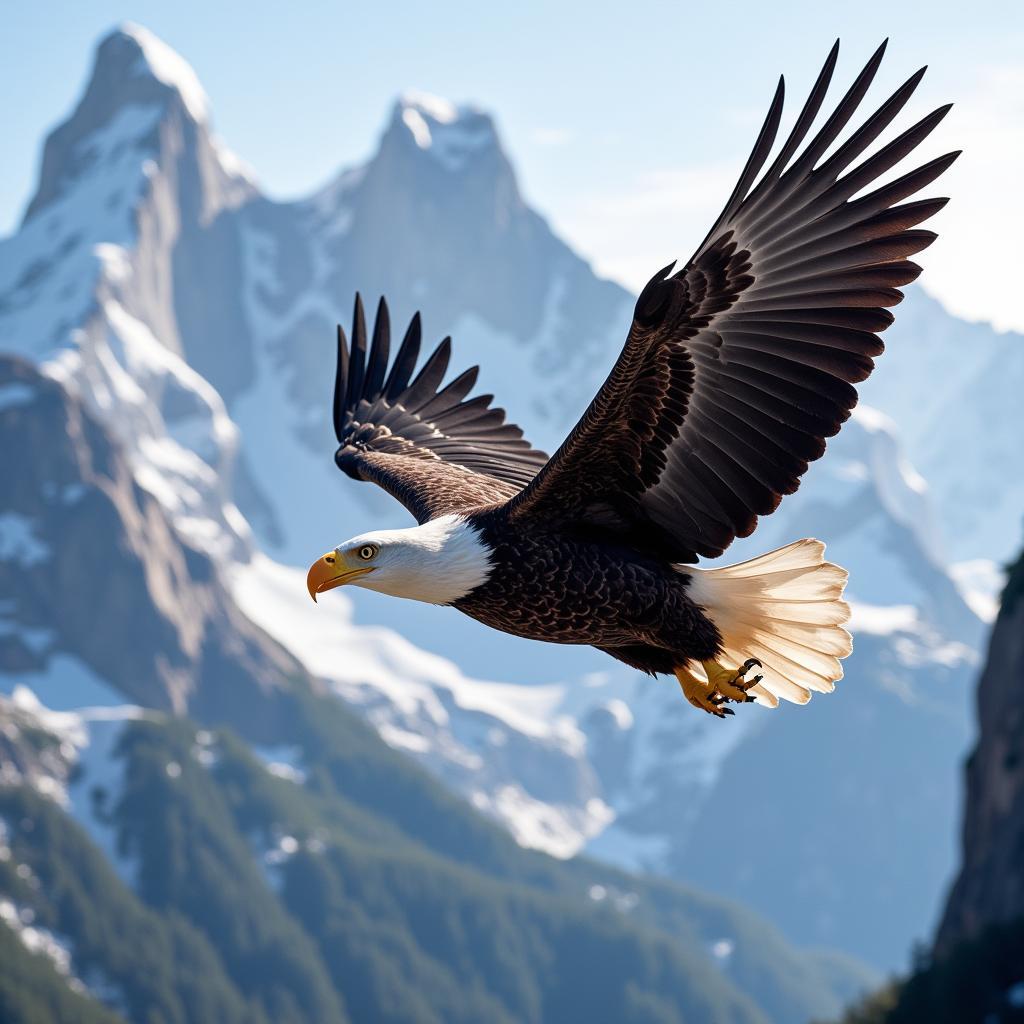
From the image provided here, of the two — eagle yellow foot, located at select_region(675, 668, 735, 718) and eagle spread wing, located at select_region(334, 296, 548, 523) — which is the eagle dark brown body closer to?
eagle yellow foot, located at select_region(675, 668, 735, 718)

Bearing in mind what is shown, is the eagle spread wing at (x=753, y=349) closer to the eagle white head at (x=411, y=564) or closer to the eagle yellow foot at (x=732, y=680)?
the eagle white head at (x=411, y=564)

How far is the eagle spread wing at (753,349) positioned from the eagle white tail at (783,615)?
0.48m

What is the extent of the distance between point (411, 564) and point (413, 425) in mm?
5316

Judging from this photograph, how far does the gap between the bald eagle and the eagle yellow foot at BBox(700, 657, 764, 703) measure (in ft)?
0.04

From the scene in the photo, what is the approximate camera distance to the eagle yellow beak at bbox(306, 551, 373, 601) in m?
9.13

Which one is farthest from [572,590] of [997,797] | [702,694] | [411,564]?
[997,797]

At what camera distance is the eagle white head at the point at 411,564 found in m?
9.17

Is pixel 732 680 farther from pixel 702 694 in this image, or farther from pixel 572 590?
pixel 572 590

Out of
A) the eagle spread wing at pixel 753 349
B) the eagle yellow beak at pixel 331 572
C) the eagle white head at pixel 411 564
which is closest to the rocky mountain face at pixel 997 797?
the eagle spread wing at pixel 753 349

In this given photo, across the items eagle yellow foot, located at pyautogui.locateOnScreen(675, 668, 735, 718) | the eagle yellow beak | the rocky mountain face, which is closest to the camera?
the eagle yellow beak

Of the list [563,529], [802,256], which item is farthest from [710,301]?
[563,529]

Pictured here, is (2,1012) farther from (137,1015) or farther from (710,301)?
(710,301)

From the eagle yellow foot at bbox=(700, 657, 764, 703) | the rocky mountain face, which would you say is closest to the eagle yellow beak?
the eagle yellow foot at bbox=(700, 657, 764, 703)

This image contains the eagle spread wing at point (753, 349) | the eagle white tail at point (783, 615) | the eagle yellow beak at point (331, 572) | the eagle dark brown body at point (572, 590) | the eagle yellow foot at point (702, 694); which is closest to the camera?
the eagle spread wing at point (753, 349)
